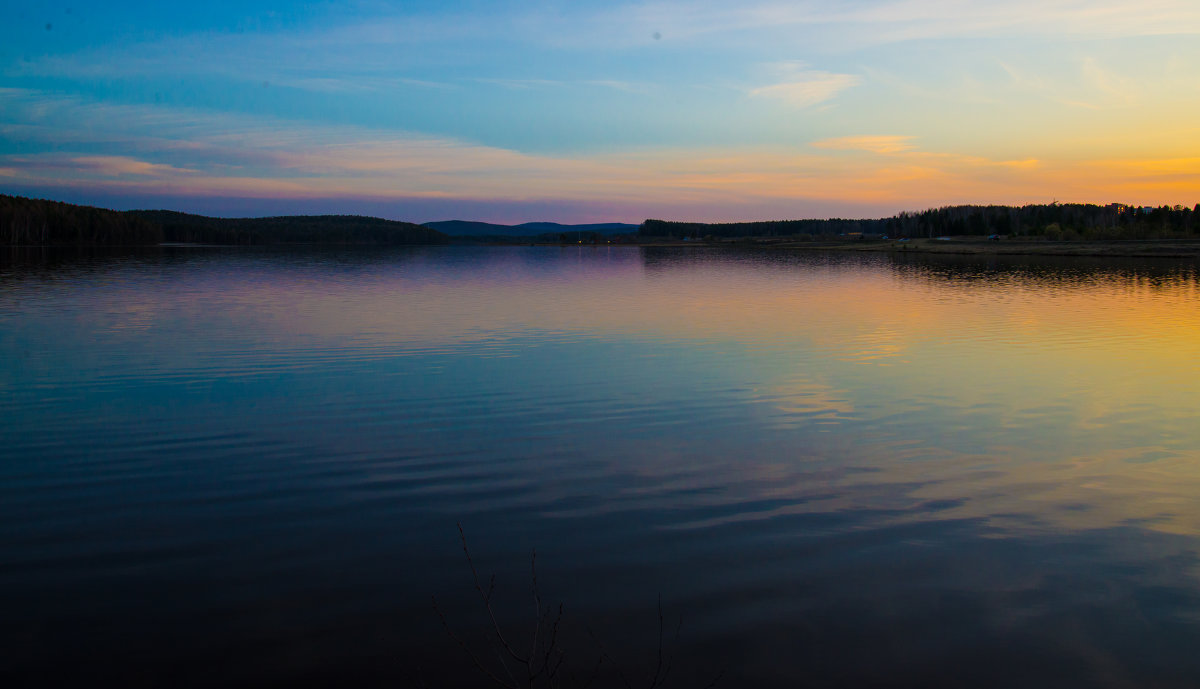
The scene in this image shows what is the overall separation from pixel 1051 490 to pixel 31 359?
61.0 feet

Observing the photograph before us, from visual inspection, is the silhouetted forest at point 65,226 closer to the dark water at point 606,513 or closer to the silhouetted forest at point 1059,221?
the dark water at point 606,513

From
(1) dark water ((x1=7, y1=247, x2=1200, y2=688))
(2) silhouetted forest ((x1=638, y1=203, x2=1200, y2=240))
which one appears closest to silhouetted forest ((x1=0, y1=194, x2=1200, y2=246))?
(2) silhouetted forest ((x1=638, y1=203, x2=1200, y2=240))

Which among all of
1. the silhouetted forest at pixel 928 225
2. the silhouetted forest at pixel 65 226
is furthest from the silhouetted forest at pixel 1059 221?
the silhouetted forest at pixel 65 226

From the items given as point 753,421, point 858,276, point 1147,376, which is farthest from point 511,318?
point 858,276

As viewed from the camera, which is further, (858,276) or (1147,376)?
(858,276)

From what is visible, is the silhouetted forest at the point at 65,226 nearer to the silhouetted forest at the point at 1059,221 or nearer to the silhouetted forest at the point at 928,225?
the silhouetted forest at the point at 928,225

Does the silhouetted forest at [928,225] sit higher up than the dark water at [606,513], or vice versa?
the silhouetted forest at [928,225]

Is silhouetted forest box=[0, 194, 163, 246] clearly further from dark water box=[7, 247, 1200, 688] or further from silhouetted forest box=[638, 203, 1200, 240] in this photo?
silhouetted forest box=[638, 203, 1200, 240]

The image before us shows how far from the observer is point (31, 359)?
1631 cm

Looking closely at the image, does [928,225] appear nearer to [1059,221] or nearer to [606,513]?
[1059,221]

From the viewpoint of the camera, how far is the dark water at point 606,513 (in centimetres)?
521

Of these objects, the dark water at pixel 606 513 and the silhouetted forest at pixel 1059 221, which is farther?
the silhouetted forest at pixel 1059 221

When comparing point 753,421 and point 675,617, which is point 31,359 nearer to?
point 753,421

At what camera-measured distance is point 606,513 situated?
7762 mm
